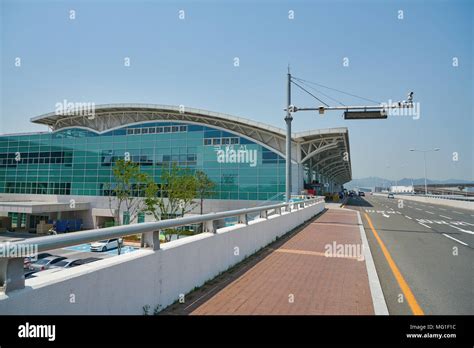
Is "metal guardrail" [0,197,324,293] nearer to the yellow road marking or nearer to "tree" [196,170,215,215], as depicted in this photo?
the yellow road marking

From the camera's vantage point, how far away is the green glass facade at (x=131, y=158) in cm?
4069

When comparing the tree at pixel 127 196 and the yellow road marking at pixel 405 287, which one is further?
the tree at pixel 127 196

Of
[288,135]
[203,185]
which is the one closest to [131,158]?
[203,185]

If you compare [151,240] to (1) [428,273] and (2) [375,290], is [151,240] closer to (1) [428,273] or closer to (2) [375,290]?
(2) [375,290]

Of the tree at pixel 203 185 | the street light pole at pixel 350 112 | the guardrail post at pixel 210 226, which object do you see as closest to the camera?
the guardrail post at pixel 210 226

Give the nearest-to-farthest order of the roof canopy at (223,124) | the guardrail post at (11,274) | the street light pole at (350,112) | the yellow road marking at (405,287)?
the guardrail post at (11,274) → the yellow road marking at (405,287) → the street light pole at (350,112) → the roof canopy at (223,124)

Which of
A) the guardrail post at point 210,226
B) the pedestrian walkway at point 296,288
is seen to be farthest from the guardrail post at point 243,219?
the guardrail post at point 210,226

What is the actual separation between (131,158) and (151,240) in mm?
46713

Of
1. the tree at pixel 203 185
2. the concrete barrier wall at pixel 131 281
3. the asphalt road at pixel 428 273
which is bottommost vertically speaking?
the asphalt road at pixel 428 273

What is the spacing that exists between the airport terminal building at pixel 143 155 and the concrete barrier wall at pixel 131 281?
33.3 m

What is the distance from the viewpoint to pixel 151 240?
3938 millimetres

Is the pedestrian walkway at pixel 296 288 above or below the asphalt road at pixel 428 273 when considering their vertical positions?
above

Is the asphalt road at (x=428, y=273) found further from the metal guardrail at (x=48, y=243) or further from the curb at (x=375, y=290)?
the metal guardrail at (x=48, y=243)

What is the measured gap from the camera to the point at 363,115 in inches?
606
